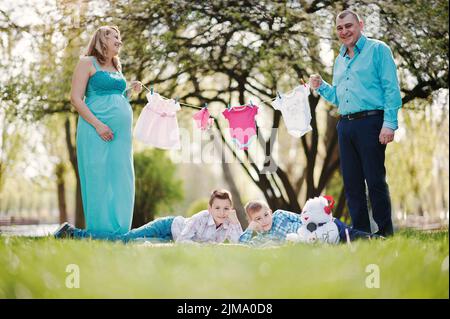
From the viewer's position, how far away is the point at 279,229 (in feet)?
16.7

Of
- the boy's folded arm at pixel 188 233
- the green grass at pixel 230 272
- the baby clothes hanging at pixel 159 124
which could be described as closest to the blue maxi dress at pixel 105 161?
the boy's folded arm at pixel 188 233

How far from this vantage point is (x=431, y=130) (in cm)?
1168

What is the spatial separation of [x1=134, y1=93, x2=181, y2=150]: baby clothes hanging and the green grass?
7.90 ft

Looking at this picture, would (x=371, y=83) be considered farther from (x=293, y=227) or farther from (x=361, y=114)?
(x=293, y=227)

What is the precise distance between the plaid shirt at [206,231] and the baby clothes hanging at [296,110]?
1.52 meters

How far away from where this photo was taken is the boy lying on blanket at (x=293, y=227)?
4.41 meters

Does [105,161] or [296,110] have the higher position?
[296,110]

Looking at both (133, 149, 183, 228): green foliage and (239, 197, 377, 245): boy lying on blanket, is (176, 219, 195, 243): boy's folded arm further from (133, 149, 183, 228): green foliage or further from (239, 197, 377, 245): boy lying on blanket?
(133, 149, 183, 228): green foliage

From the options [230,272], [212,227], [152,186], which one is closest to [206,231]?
[212,227]

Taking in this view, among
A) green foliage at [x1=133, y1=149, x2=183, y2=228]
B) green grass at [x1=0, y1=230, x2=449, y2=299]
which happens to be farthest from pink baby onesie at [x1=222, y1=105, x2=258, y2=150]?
green foliage at [x1=133, y1=149, x2=183, y2=228]

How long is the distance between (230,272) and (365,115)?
2.22 m

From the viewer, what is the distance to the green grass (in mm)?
2811
